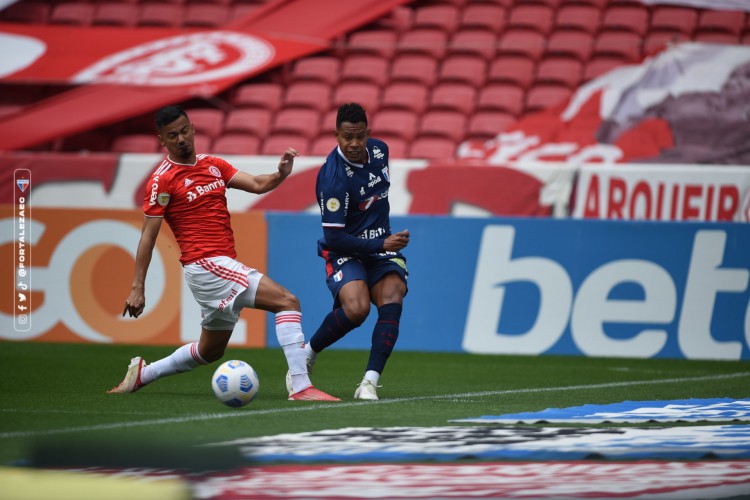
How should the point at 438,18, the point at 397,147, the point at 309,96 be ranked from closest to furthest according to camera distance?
1. the point at 397,147
2. the point at 309,96
3. the point at 438,18

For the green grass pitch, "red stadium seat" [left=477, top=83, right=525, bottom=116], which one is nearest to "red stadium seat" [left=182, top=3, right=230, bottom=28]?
"red stadium seat" [left=477, top=83, right=525, bottom=116]

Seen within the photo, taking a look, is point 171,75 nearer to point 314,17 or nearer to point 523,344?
point 314,17

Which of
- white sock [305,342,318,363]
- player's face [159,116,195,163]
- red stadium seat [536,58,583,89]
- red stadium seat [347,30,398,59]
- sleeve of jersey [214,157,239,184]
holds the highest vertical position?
red stadium seat [347,30,398,59]

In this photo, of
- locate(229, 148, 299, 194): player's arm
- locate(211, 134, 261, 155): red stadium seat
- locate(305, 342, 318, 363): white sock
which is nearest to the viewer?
locate(229, 148, 299, 194): player's arm

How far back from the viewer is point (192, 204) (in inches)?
349

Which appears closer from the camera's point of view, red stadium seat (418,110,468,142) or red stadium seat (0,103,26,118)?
red stadium seat (418,110,468,142)

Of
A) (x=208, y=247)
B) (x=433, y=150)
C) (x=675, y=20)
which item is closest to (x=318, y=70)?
(x=433, y=150)

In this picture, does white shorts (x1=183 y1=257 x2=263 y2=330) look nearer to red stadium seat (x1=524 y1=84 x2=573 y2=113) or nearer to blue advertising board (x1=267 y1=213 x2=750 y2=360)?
blue advertising board (x1=267 y1=213 x2=750 y2=360)

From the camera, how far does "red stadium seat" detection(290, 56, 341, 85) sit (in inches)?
762

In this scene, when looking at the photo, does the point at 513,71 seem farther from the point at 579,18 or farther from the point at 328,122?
the point at 328,122

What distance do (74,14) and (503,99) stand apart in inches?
299

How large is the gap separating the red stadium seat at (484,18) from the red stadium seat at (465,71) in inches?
29.1

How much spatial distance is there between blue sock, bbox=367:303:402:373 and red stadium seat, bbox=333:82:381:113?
9838 millimetres

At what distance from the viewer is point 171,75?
19.1 meters
